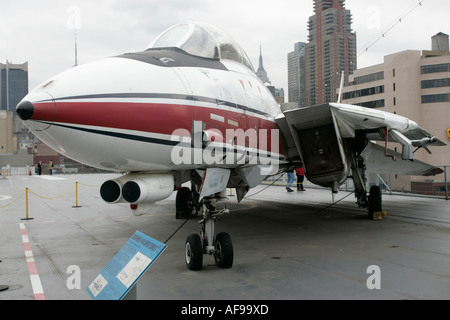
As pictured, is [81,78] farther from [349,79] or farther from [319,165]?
[349,79]

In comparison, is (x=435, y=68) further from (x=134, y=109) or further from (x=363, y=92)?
(x=134, y=109)

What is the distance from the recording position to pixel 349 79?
97.3 m

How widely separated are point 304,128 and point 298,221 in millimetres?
3557

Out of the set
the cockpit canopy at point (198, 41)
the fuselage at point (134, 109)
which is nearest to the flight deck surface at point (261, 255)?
the fuselage at point (134, 109)

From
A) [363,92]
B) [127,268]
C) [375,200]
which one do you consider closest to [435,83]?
[363,92]

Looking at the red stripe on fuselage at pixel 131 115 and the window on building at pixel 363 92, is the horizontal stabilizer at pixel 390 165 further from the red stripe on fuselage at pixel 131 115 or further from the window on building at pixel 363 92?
the window on building at pixel 363 92

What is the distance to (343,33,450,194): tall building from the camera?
81.2 meters

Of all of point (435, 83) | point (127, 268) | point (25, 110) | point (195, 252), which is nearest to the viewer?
point (127, 268)

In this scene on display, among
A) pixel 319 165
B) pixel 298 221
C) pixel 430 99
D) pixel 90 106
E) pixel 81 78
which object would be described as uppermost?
pixel 430 99

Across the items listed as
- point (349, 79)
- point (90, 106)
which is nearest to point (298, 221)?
point (90, 106)

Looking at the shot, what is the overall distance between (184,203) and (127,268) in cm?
830

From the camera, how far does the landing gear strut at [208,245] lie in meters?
5.92

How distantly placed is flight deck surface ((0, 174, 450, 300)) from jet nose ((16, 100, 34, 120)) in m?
2.29

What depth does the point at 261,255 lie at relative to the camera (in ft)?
23.0
